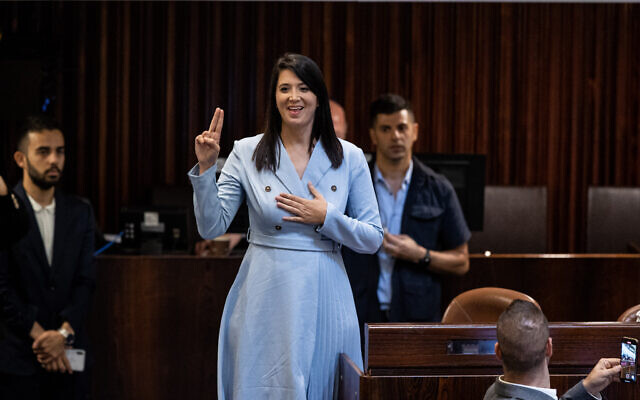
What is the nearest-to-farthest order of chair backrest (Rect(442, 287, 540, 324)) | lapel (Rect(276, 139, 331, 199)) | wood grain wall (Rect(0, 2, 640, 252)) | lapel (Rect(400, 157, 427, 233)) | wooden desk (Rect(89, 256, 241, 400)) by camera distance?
lapel (Rect(276, 139, 331, 199)), chair backrest (Rect(442, 287, 540, 324)), lapel (Rect(400, 157, 427, 233)), wooden desk (Rect(89, 256, 241, 400)), wood grain wall (Rect(0, 2, 640, 252))

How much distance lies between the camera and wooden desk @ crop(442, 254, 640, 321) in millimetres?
4184

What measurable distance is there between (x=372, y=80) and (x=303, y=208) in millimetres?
4420

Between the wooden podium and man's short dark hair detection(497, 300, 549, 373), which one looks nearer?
man's short dark hair detection(497, 300, 549, 373)

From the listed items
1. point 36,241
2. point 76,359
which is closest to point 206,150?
point 36,241

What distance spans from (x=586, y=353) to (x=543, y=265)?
6.38ft

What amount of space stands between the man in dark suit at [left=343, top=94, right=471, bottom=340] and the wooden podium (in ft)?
3.85

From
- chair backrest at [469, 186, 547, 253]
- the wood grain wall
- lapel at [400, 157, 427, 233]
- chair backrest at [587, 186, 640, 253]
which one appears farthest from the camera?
the wood grain wall

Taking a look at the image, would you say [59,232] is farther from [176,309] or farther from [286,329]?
[286,329]

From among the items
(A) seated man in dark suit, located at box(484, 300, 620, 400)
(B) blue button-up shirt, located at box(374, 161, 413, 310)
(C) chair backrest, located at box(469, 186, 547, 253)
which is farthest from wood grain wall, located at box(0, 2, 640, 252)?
(A) seated man in dark suit, located at box(484, 300, 620, 400)

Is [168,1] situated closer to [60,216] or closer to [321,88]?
[60,216]

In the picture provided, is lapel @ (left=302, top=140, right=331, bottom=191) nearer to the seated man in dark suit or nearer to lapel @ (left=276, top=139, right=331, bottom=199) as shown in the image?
lapel @ (left=276, top=139, right=331, bottom=199)

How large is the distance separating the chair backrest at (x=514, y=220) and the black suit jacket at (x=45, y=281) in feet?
10.3

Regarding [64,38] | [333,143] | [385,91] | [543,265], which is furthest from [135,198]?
[333,143]

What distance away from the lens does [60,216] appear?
12.2ft
